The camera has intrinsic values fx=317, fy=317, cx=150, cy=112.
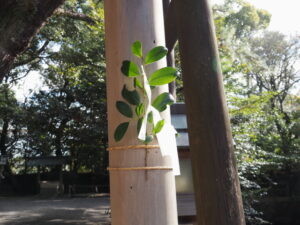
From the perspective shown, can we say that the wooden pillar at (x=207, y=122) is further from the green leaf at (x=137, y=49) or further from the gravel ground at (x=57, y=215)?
the gravel ground at (x=57, y=215)

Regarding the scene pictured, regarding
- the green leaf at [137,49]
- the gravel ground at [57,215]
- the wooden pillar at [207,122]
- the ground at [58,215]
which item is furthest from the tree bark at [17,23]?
the gravel ground at [57,215]

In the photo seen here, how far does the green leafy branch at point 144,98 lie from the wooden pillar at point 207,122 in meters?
0.25

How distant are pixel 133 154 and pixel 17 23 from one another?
2.87 metres

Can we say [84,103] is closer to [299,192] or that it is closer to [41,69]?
[41,69]

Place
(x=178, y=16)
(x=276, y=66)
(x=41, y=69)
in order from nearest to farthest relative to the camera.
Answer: (x=178, y=16), (x=276, y=66), (x=41, y=69)

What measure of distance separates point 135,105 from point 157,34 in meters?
0.22

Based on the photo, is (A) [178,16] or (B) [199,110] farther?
(A) [178,16]

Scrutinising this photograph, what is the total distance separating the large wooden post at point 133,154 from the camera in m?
0.74

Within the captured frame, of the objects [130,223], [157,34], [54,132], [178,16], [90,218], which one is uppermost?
[54,132]

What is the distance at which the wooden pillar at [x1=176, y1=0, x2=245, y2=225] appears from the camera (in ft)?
3.11

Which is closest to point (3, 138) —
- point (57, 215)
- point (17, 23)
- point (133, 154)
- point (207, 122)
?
point (57, 215)

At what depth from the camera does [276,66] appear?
43.4ft

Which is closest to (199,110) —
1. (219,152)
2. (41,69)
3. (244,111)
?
(219,152)

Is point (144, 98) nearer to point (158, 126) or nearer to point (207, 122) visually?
point (158, 126)
